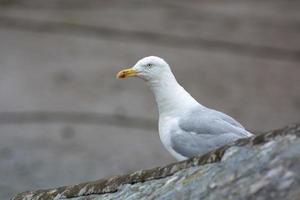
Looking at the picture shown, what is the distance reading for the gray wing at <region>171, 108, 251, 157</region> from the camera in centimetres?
484

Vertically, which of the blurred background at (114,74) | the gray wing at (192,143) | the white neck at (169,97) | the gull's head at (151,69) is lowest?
the gray wing at (192,143)

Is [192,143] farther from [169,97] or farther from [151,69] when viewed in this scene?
[151,69]

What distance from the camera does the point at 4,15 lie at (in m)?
13.3

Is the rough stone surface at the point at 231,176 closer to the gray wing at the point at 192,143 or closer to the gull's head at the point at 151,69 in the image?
the gray wing at the point at 192,143

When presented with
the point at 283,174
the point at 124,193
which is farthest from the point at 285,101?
the point at 283,174

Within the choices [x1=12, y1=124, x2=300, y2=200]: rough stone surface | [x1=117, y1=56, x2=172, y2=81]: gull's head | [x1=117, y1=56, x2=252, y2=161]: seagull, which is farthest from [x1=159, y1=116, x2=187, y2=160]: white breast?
[x1=12, y1=124, x2=300, y2=200]: rough stone surface

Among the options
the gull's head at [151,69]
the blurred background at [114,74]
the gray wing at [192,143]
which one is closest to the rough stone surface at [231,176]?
the gray wing at [192,143]

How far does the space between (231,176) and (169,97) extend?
1841mm

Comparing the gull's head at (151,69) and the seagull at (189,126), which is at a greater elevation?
the gull's head at (151,69)

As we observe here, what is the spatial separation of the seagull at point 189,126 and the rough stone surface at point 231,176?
86cm

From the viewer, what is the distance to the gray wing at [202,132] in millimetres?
4844

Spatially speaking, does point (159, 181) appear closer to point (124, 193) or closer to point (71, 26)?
point (124, 193)

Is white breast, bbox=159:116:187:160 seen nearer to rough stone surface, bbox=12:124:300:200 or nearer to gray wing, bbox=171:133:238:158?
gray wing, bbox=171:133:238:158

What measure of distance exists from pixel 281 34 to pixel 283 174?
9546mm
